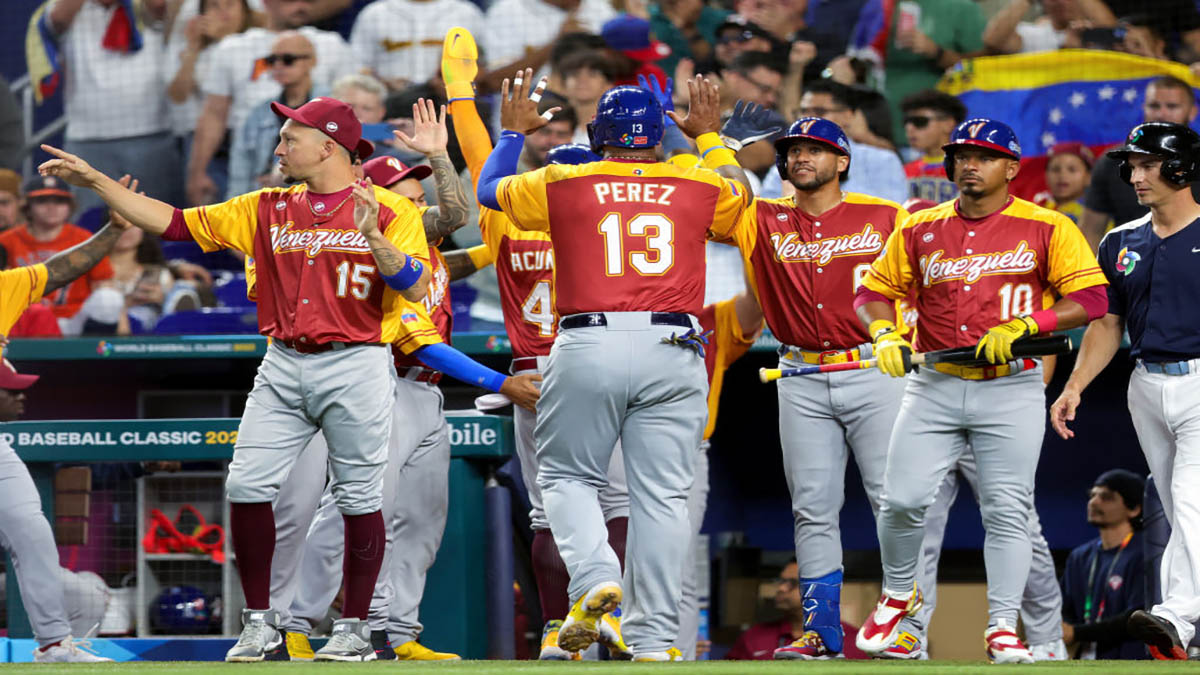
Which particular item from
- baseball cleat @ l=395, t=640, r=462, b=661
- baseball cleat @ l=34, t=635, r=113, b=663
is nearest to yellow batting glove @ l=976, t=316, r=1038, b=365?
baseball cleat @ l=395, t=640, r=462, b=661

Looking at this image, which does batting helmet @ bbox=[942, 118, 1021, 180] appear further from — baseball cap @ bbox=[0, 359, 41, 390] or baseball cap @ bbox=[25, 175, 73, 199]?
baseball cap @ bbox=[25, 175, 73, 199]

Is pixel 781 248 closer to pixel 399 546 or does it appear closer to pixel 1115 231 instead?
pixel 1115 231

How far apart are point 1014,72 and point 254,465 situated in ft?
18.3

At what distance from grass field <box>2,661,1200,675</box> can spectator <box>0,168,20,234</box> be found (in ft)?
18.4

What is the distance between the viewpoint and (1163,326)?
188 inches

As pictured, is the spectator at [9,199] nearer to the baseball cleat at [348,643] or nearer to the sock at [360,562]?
the sock at [360,562]

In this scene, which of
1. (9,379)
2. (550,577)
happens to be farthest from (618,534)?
(9,379)

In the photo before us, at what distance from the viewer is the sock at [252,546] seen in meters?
4.32

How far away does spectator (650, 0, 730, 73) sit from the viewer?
355 inches

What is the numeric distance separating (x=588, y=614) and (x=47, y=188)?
617cm

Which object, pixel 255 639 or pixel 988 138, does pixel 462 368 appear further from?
pixel 988 138

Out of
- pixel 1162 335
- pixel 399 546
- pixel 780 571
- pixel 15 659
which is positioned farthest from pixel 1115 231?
pixel 15 659

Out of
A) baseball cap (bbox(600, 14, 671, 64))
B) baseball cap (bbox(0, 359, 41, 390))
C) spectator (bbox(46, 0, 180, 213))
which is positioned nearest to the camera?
baseball cap (bbox(0, 359, 41, 390))

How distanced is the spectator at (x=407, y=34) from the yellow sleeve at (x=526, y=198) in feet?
16.7
